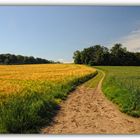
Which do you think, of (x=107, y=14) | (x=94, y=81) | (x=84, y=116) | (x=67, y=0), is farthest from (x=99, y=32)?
(x=94, y=81)

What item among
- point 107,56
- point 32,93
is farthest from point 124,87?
point 32,93

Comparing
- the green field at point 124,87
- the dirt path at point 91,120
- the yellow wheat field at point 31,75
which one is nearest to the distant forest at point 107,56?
the green field at point 124,87

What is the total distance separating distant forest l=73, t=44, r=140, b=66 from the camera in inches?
312

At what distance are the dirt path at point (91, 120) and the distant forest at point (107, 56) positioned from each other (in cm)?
90

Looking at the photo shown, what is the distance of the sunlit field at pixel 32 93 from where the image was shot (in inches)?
256

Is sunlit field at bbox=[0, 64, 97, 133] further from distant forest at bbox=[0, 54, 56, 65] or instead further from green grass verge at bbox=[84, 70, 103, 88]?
distant forest at bbox=[0, 54, 56, 65]

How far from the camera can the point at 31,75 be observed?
9688mm

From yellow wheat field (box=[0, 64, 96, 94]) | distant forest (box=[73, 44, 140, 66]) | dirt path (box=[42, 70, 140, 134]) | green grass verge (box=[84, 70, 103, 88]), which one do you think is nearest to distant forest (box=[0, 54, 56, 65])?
yellow wheat field (box=[0, 64, 96, 94])

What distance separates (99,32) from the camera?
781cm

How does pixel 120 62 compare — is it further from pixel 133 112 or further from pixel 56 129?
A: pixel 56 129

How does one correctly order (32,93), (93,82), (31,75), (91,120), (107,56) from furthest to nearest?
(93,82) < (31,75) < (107,56) < (32,93) < (91,120)

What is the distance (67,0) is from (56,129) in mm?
2455

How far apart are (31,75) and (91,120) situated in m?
2.96

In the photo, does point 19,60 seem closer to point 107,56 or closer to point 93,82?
point 107,56
